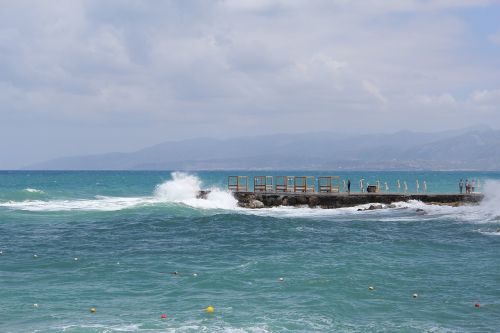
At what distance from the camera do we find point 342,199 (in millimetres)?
64938

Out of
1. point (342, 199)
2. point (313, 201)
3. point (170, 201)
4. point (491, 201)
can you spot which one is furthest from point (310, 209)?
point (491, 201)

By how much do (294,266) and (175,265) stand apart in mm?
5437

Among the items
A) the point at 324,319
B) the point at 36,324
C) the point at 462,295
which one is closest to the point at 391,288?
the point at 462,295

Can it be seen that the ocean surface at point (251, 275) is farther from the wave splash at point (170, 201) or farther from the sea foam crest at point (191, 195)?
the sea foam crest at point (191, 195)

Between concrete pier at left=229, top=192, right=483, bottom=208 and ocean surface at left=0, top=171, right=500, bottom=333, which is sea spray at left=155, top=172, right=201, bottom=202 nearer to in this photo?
concrete pier at left=229, top=192, right=483, bottom=208

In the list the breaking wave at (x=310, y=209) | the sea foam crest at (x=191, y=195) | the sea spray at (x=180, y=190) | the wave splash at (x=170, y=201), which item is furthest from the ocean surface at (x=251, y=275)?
the sea spray at (x=180, y=190)

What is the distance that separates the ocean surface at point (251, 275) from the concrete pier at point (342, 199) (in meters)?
14.2

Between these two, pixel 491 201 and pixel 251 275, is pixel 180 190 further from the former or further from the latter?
pixel 251 275

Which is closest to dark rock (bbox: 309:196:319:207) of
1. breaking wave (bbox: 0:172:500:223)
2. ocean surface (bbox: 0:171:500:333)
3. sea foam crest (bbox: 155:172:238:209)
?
breaking wave (bbox: 0:172:500:223)

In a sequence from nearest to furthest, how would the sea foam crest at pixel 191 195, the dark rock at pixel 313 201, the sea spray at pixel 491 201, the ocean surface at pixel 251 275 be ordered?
the ocean surface at pixel 251 275, the sea spray at pixel 491 201, the dark rock at pixel 313 201, the sea foam crest at pixel 191 195

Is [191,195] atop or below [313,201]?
atop

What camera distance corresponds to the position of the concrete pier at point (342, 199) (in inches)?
2499

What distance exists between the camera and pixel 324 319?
20484mm

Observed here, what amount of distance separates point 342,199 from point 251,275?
39105mm
